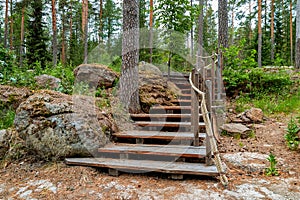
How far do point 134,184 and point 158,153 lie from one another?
57 cm

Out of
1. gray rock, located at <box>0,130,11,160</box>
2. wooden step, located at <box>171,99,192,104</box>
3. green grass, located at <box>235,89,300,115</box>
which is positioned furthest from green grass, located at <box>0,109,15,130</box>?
green grass, located at <box>235,89,300,115</box>

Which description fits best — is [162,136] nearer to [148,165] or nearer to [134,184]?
[148,165]

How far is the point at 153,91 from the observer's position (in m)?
5.10

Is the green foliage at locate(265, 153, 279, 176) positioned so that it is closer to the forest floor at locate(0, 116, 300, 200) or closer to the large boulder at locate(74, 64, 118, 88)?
the forest floor at locate(0, 116, 300, 200)

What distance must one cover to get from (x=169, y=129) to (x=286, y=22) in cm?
1964

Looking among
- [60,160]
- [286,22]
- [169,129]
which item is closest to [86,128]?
[60,160]

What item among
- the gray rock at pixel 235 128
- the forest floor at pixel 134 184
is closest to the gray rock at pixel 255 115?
the gray rock at pixel 235 128

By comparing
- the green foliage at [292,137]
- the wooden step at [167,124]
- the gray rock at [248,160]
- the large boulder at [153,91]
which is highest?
the large boulder at [153,91]

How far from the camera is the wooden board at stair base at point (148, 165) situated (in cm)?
250

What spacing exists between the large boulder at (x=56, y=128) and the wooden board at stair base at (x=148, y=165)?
20cm

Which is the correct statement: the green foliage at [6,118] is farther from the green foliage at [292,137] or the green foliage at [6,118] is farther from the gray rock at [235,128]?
the green foliage at [292,137]

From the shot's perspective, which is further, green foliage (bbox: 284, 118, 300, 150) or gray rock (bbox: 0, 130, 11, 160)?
green foliage (bbox: 284, 118, 300, 150)

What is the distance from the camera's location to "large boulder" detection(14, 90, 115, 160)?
3014mm

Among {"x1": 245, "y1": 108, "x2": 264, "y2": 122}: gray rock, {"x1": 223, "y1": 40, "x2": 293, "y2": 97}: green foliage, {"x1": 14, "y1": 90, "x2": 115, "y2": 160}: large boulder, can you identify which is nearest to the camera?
{"x1": 14, "y1": 90, "x2": 115, "y2": 160}: large boulder
